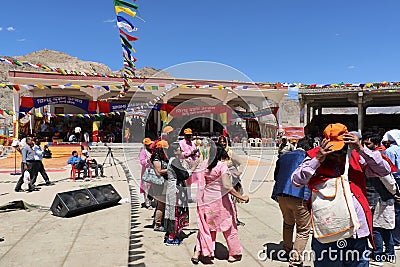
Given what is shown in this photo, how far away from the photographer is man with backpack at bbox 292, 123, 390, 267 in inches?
93.4

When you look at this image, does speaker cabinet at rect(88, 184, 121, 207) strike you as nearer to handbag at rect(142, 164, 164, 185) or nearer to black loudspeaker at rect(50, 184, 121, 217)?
black loudspeaker at rect(50, 184, 121, 217)

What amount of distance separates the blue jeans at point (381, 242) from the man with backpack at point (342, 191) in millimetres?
1650

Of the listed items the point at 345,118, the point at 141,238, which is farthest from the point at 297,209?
Result: the point at 345,118

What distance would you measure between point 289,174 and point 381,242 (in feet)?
4.50

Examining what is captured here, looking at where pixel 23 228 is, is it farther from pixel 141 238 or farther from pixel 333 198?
pixel 333 198

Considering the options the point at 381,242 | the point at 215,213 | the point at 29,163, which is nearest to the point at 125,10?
the point at 29,163

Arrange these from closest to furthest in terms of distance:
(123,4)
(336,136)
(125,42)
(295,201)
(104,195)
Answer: (336,136) < (295,201) < (104,195) < (123,4) < (125,42)

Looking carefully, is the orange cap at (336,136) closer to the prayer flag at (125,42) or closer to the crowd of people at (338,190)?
the crowd of people at (338,190)

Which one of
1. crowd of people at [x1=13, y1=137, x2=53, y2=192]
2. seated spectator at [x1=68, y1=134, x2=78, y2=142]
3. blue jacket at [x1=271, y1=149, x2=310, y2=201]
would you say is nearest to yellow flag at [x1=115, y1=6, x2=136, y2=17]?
crowd of people at [x1=13, y1=137, x2=53, y2=192]

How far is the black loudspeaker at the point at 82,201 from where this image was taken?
19.4 feet

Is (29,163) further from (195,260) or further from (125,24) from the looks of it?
(195,260)

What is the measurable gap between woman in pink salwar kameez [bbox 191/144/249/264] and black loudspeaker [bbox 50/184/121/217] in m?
2.81

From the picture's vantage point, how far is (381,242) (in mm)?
3943

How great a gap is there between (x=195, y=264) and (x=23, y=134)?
793 inches
